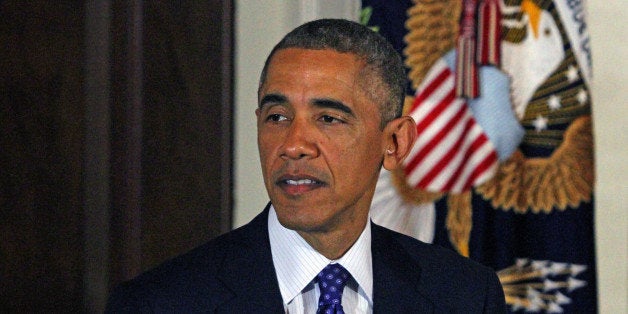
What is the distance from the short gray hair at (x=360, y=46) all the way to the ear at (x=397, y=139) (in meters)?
0.02

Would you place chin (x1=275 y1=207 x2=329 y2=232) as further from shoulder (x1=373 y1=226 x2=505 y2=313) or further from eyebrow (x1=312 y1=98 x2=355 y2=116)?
shoulder (x1=373 y1=226 x2=505 y2=313)

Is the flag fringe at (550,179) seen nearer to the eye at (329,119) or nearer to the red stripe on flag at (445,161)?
the red stripe on flag at (445,161)

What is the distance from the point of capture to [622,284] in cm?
317

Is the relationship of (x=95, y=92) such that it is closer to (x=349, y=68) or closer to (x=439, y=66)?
(x=349, y=68)

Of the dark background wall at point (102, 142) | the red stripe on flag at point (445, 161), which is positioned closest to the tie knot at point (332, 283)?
the dark background wall at point (102, 142)

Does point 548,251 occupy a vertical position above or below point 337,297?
below

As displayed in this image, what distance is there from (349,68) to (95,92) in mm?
637

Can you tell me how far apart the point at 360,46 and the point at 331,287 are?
15.8 inches

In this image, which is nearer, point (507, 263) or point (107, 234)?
point (107, 234)

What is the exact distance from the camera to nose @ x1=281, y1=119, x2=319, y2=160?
143 cm

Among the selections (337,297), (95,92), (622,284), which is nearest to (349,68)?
(337,297)

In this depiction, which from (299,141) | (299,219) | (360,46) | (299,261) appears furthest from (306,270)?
(360,46)

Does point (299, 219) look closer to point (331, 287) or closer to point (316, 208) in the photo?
point (316, 208)

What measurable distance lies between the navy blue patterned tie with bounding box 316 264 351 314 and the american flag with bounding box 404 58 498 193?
153 centimetres
